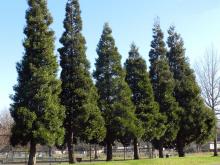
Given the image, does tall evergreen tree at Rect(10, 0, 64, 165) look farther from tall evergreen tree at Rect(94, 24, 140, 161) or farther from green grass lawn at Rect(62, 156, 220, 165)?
tall evergreen tree at Rect(94, 24, 140, 161)

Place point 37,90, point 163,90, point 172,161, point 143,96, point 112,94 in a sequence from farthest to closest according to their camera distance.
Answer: point 163,90 → point 143,96 → point 112,94 → point 172,161 → point 37,90

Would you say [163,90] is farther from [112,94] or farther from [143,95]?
[112,94]

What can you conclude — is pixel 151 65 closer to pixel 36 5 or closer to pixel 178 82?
pixel 178 82

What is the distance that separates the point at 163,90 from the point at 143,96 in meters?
3.73

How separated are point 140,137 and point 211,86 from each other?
66.9 feet

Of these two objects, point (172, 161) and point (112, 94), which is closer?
point (172, 161)

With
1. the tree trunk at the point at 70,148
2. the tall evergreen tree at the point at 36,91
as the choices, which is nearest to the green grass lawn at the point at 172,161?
the tall evergreen tree at the point at 36,91

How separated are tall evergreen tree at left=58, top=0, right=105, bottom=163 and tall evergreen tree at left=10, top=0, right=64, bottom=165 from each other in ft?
11.0

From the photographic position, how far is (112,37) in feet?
133

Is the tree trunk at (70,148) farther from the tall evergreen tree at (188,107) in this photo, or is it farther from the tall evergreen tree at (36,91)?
the tall evergreen tree at (188,107)

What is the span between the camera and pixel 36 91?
30641 millimetres

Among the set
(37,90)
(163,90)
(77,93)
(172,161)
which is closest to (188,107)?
(163,90)

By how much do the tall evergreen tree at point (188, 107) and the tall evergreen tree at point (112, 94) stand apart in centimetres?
856

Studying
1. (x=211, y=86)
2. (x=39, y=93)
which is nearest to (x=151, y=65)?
(x=211, y=86)
